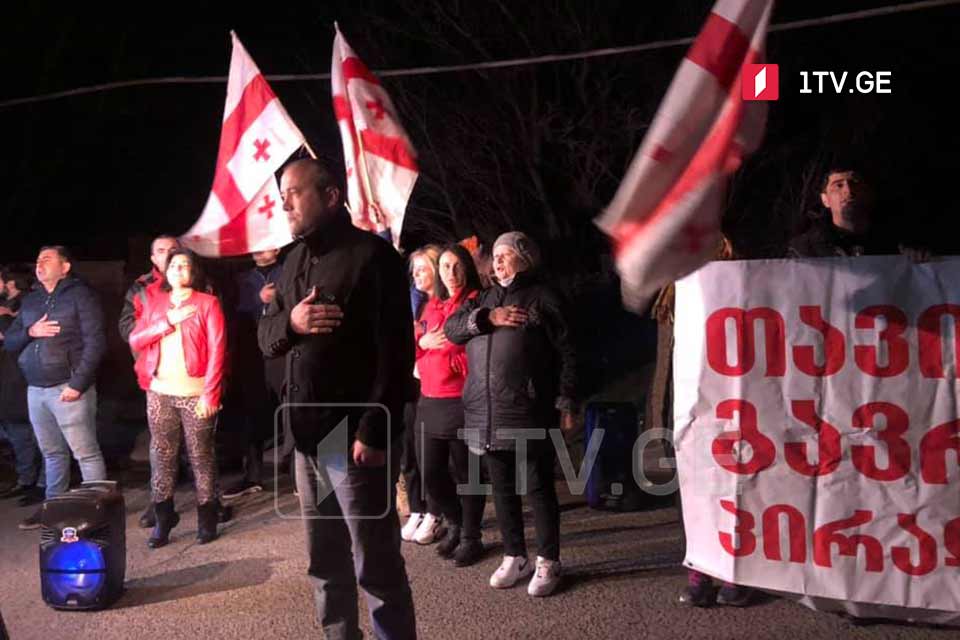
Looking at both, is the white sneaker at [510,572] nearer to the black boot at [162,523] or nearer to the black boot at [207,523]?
the black boot at [207,523]

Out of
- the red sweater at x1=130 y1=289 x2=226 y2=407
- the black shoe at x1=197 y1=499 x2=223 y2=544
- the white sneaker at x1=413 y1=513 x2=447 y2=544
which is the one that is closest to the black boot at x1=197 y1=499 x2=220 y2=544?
the black shoe at x1=197 y1=499 x2=223 y2=544

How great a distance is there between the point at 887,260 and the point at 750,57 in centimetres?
127

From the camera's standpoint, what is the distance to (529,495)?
5.60 meters

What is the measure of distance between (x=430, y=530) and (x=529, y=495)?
1262 millimetres

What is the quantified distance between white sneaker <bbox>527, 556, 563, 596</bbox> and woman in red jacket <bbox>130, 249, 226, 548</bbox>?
2.58 m

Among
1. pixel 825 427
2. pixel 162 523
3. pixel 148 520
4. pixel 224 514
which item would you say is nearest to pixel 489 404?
pixel 825 427

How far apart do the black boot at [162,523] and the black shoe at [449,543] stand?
1.97 metres

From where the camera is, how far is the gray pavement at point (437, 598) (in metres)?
4.92

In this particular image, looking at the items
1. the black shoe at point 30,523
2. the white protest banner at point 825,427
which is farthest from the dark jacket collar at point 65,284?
the white protest banner at point 825,427

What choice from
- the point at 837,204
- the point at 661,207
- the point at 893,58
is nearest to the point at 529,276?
the point at 837,204

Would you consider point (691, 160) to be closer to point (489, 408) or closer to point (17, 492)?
point (489, 408)

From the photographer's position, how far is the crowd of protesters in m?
4.03

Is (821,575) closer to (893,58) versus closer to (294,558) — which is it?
(294,558)

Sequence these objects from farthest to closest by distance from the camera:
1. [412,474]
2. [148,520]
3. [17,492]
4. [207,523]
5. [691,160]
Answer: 1. [17,492]
2. [148,520]
3. [412,474]
4. [207,523]
5. [691,160]
